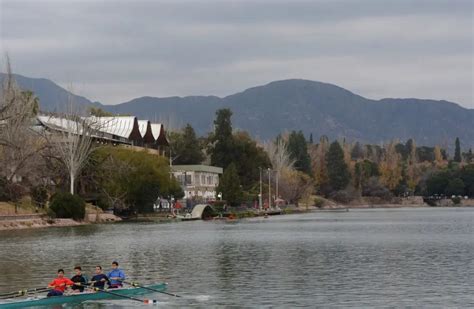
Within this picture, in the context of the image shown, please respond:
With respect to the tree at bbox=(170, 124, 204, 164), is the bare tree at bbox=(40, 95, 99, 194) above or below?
below

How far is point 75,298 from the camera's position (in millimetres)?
34500

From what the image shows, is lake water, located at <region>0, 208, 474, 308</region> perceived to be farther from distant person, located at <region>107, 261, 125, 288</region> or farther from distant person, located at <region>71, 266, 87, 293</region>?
distant person, located at <region>107, 261, 125, 288</region>

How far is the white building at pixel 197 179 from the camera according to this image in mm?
153250

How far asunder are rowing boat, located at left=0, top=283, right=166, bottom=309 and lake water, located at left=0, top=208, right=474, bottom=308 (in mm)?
337

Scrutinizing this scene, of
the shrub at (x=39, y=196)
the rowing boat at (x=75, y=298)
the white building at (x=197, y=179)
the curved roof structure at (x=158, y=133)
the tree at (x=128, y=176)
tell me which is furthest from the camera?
the curved roof structure at (x=158, y=133)

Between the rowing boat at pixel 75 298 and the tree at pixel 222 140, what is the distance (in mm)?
126041

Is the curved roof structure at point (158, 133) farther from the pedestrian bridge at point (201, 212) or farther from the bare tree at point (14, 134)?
the bare tree at point (14, 134)

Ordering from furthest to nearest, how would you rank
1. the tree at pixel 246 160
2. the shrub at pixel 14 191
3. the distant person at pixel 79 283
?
1. the tree at pixel 246 160
2. the shrub at pixel 14 191
3. the distant person at pixel 79 283

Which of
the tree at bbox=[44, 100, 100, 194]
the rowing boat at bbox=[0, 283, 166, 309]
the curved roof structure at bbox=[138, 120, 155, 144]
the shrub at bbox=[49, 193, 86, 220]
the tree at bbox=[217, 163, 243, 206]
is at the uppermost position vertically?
the curved roof structure at bbox=[138, 120, 155, 144]

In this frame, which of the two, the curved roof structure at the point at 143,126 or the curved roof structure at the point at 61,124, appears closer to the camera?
the curved roof structure at the point at 61,124

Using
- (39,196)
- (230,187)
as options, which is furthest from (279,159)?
(39,196)

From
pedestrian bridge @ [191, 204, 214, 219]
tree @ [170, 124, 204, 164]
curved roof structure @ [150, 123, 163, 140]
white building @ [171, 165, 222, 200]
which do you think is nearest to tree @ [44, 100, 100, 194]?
pedestrian bridge @ [191, 204, 214, 219]

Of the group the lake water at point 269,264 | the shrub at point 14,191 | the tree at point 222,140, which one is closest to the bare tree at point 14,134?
the shrub at point 14,191

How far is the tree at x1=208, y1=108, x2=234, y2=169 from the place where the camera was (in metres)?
164
